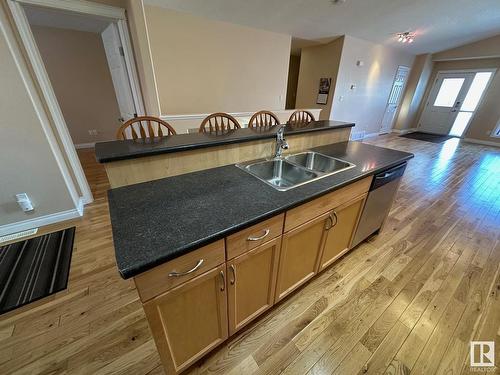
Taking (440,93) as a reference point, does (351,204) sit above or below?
below

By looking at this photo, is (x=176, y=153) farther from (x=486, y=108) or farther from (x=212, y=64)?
(x=486, y=108)

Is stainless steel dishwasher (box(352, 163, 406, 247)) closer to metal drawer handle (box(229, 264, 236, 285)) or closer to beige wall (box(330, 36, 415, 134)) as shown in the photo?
metal drawer handle (box(229, 264, 236, 285))

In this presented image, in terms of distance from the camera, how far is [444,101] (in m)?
6.55

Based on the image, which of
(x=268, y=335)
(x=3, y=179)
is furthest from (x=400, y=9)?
(x=3, y=179)

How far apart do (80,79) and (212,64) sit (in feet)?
10.3

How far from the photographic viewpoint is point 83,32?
406cm

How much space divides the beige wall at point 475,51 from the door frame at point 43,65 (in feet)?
28.2

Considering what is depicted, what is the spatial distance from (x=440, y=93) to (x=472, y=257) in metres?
7.48

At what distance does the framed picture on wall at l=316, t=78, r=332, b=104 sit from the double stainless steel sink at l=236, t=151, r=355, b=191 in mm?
3895

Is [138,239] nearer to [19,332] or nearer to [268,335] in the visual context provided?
[268,335]

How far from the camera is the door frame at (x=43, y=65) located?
5.97 ft

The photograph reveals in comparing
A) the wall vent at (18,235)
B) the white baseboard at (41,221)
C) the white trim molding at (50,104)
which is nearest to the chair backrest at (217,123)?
the white trim molding at (50,104)

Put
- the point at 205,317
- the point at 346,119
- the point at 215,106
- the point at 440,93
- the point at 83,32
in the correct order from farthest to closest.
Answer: the point at 440,93, the point at 346,119, the point at 83,32, the point at 215,106, the point at 205,317

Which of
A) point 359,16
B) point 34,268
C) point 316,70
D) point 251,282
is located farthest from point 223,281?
point 316,70
